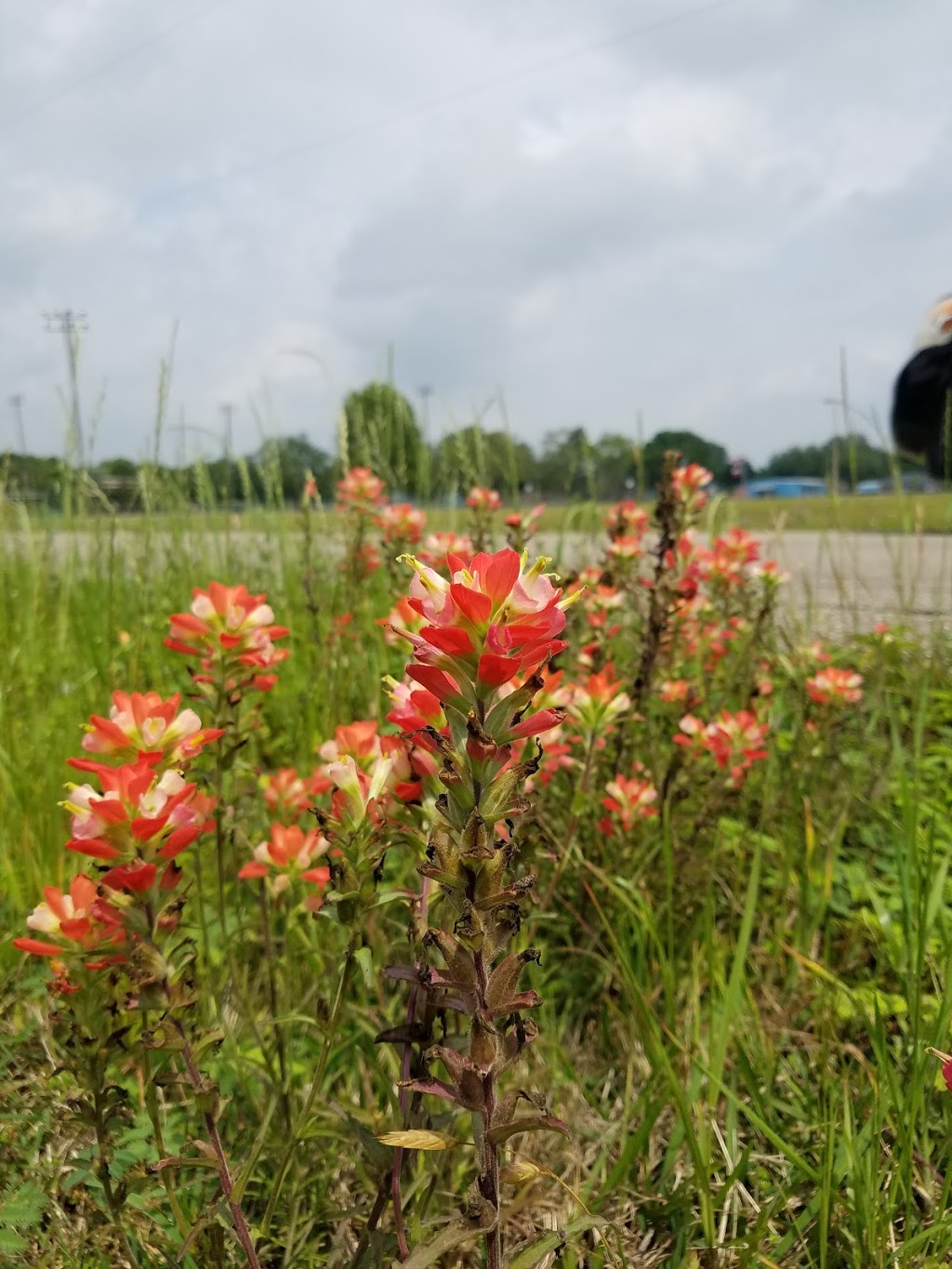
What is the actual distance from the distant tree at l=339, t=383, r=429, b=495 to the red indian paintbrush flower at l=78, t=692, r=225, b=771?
223 cm

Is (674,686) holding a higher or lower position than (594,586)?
lower

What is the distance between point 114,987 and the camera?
1050 mm

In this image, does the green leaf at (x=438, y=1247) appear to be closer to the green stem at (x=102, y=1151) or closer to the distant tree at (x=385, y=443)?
the green stem at (x=102, y=1151)

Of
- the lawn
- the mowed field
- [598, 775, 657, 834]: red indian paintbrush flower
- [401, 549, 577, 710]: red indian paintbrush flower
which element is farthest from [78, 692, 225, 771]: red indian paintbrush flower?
the mowed field

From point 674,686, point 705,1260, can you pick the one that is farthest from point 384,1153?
point 674,686

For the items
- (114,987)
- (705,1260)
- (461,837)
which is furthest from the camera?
(705,1260)

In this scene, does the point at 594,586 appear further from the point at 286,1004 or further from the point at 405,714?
the point at 405,714

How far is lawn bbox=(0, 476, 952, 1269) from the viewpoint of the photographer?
2.42ft

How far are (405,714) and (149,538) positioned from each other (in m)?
1.83

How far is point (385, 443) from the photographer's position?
11.8 feet

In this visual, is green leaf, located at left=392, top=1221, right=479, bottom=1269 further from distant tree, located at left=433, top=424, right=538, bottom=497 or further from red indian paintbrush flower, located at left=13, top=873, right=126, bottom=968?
distant tree, located at left=433, top=424, right=538, bottom=497

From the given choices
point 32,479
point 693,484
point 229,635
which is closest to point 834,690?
point 693,484

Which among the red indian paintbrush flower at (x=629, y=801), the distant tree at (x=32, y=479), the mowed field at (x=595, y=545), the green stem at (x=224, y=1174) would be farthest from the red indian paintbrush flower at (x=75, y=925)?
the distant tree at (x=32, y=479)

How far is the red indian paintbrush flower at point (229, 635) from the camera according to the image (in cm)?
133
